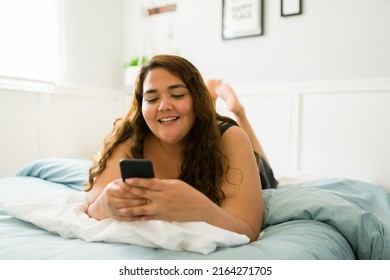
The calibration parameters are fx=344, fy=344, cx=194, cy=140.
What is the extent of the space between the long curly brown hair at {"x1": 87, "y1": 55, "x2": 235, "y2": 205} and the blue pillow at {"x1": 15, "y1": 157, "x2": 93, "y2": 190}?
0.47m

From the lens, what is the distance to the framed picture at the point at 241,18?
1.85 meters

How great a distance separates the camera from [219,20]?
1995 mm

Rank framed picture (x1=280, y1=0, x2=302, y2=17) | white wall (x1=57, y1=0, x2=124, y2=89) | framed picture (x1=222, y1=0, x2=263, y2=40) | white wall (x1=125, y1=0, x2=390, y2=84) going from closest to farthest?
white wall (x1=125, y1=0, x2=390, y2=84) < framed picture (x1=280, y1=0, x2=302, y2=17) < framed picture (x1=222, y1=0, x2=263, y2=40) < white wall (x1=57, y1=0, x2=124, y2=89)

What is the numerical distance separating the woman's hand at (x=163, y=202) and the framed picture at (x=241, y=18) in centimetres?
145

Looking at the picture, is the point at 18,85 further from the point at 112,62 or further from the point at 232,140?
the point at 232,140

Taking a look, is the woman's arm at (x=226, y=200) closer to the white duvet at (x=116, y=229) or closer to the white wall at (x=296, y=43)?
the white duvet at (x=116, y=229)

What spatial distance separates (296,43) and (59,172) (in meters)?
1.30

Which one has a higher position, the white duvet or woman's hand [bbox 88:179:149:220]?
woman's hand [bbox 88:179:149:220]

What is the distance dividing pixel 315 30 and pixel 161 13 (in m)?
0.99

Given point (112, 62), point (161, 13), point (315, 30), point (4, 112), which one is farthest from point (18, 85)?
point (315, 30)

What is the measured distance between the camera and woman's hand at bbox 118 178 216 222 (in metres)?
0.60

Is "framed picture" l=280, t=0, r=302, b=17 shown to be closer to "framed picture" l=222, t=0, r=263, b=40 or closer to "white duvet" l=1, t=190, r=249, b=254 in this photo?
"framed picture" l=222, t=0, r=263, b=40

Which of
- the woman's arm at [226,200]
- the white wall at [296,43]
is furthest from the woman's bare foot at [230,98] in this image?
the woman's arm at [226,200]

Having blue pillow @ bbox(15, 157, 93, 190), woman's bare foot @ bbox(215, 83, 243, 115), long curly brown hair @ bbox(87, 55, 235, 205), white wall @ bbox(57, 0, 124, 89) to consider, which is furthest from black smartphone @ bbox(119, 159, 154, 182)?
white wall @ bbox(57, 0, 124, 89)
